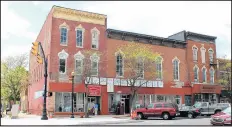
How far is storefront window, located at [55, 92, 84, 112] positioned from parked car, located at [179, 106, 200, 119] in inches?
440

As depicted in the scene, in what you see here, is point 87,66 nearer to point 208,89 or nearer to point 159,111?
point 159,111

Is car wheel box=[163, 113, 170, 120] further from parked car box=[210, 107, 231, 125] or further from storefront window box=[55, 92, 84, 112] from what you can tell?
storefront window box=[55, 92, 84, 112]

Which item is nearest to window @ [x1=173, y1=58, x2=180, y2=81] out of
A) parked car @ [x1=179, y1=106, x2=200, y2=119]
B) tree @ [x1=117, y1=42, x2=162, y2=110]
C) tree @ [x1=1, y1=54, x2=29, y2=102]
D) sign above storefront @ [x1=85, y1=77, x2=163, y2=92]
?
sign above storefront @ [x1=85, y1=77, x2=163, y2=92]

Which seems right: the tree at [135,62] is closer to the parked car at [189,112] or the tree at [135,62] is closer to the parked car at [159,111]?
the parked car at [159,111]

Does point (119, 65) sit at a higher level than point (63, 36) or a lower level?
lower

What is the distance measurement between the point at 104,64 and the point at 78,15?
6.53m

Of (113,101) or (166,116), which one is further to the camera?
(113,101)

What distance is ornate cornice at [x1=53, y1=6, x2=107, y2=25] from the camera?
113 feet

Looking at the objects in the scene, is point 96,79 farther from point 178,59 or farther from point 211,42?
point 211,42

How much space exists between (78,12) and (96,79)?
319 inches

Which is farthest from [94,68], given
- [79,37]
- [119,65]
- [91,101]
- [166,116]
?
[166,116]

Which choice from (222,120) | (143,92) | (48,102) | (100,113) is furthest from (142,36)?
(222,120)

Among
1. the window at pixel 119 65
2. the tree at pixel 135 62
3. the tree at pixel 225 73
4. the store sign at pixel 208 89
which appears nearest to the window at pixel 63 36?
the tree at pixel 135 62

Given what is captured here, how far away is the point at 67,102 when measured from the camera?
33.7 metres
